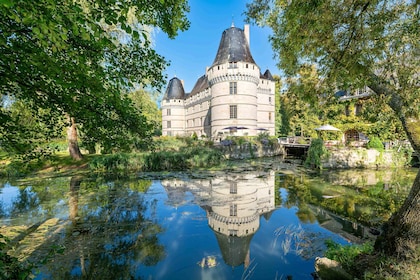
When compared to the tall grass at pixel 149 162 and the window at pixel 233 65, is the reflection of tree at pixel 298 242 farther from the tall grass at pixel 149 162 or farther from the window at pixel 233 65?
the window at pixel 233 65

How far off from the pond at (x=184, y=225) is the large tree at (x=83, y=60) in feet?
6.39

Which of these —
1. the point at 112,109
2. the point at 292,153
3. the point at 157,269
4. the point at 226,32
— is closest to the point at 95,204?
the point at 157,269

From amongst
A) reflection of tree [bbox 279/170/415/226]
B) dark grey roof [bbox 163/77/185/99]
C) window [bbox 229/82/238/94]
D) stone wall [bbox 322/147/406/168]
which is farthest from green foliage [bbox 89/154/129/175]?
dark grey roof [bbox 163/77/185/99]

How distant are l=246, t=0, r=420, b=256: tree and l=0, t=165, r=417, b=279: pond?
79.1 inches

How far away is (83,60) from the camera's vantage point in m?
2.56

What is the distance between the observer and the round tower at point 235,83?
29.8m

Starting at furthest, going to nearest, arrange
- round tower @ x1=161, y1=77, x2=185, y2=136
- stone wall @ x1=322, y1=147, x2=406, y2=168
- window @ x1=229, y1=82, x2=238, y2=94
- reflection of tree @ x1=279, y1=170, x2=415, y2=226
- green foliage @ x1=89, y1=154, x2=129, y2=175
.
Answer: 1. round tower @ x1=161, y1=77, x2=185, y2=136
2. window @ x1=229, y1=82, x2=238, y2=94
3. stone wall @ x1=322, y1=147, x2=406, y2=168
4. green foliage @ x1=89, y1=154, x2=129, y2=175
5. reflection of tree @ x1=279, y1=170, x2=415, y2=226

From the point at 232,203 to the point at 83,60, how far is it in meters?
6.35

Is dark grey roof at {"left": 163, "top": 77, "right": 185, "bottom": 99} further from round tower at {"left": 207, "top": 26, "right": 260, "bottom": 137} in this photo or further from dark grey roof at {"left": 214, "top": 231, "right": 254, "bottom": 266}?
dark grey roof at {"left": 214, "top": 231, "right": 254, "bottom": 266}

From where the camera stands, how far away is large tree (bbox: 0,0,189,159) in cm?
202

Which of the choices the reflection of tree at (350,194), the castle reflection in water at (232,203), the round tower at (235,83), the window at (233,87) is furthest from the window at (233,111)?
the castle reflection in water at (232,203)

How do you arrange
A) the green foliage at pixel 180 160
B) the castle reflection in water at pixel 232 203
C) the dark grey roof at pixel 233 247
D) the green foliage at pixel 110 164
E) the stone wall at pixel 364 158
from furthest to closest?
the stone wall at pixel 364 158 < the green foliage at pixel 180 160 < the green foliage at pixel 110 164 < the castle reflection in water at pixel 232 203 < the dark grey roof at pixel 233 247

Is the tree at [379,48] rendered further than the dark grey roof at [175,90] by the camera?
No

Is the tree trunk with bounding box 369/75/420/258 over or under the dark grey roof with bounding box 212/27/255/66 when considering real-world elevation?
under
